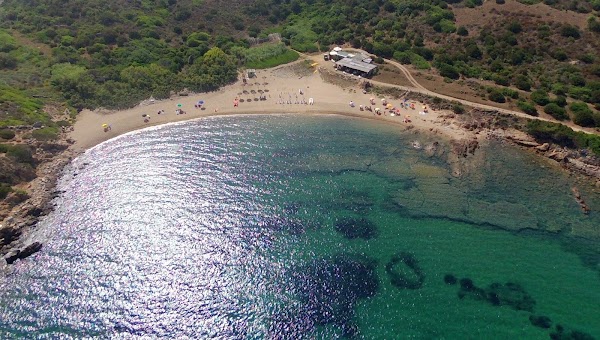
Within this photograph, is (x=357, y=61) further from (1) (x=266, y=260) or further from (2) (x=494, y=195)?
(1) (x=266, y=260)

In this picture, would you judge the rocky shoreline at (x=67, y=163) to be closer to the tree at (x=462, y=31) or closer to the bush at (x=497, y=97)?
the bush at (x=497, y=97)

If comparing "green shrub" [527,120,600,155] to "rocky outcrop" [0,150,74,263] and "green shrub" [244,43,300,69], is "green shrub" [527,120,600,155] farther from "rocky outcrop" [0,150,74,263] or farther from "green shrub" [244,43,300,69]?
"rocky outcrop" [0,150,74,263]

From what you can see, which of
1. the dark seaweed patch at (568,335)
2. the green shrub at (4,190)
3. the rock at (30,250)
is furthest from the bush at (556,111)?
the green shrub at (4,190)

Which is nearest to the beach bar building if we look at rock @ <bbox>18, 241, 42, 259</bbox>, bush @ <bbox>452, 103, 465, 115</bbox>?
bush @ <bbox>452, 103, 465, 115</bbox>

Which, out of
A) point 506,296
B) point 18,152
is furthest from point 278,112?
point 506,296

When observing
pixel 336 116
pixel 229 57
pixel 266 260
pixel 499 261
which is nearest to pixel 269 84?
pixel 229 57

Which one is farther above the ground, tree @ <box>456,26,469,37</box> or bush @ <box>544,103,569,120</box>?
tree @ <box>456,26,469,37</box>
